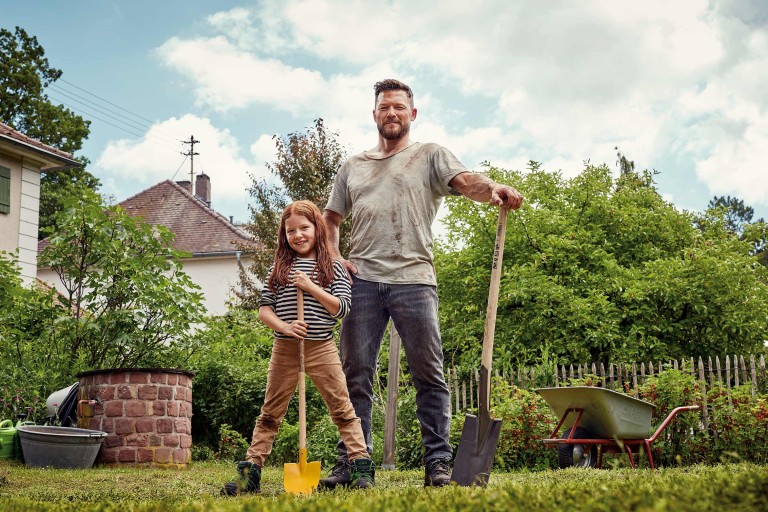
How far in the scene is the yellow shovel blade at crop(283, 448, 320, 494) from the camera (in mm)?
3709

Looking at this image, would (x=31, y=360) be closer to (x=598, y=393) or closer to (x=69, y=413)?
(x=69, y=413)

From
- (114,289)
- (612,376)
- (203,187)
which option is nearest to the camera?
(114,289)

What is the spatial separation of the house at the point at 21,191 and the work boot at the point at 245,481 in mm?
12421

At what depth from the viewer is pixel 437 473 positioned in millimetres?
3766

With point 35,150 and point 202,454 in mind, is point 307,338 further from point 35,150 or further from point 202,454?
point 35,150

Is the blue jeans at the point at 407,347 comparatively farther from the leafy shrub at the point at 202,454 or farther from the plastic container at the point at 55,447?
the leafy shrub at the point at 202,454

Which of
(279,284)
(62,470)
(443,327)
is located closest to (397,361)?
(62,470)

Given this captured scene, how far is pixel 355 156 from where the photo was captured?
4449 millimetres

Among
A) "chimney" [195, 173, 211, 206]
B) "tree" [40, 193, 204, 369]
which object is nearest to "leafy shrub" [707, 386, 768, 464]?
"tree" [40, 193, 204, 369]

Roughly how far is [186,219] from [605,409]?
22.0 meters

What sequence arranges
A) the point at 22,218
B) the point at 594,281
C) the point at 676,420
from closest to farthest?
the point at 676,420
the point at 594,281
the point at 22,218

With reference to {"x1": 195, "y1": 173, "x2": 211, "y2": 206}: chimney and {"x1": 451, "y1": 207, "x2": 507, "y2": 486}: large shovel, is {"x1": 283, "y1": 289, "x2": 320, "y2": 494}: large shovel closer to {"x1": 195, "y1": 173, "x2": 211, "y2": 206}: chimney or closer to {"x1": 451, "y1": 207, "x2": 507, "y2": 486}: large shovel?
{"x1": 451, "y1": 207, "x2": 507, "y2": 486}: large shovel

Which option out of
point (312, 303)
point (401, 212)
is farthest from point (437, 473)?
point (401, 212)

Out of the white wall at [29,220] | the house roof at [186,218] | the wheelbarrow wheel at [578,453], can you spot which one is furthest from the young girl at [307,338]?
the house roof at [186,218]
